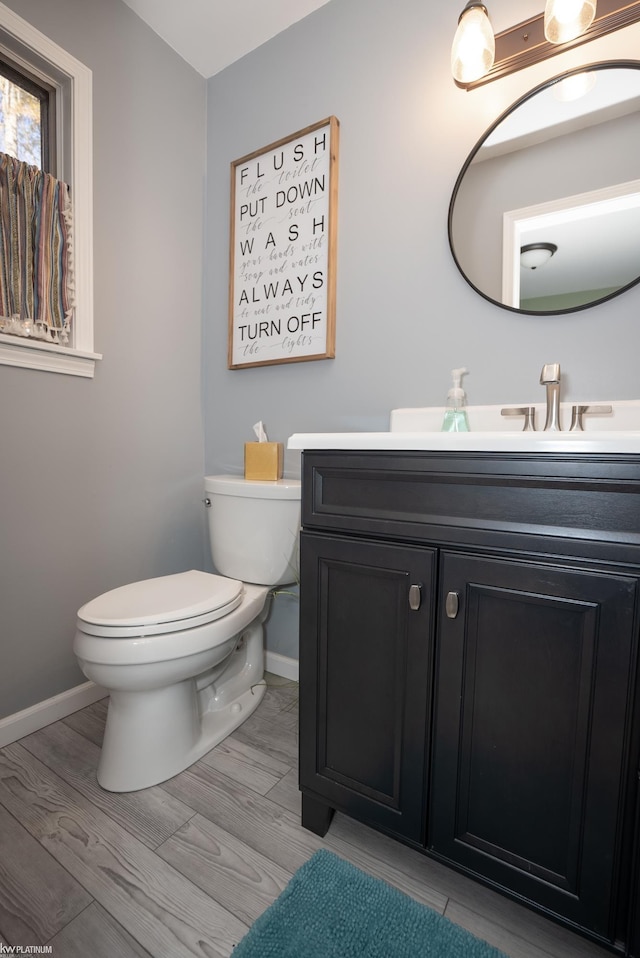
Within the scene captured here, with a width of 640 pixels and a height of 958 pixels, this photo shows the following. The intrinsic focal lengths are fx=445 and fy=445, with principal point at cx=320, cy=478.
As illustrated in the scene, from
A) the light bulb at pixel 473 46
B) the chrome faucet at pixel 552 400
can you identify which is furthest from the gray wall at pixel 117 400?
the chrome faucet at pixel 552 400

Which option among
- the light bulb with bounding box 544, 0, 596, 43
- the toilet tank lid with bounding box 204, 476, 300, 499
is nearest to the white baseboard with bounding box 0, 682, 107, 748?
the toilet tank lid with bounding box 204, 476, 300, 499

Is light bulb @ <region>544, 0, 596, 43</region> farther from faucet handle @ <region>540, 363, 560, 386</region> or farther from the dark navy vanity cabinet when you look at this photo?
the dark navy vanity cabinet

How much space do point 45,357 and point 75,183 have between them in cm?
56

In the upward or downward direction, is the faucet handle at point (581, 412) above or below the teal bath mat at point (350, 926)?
above

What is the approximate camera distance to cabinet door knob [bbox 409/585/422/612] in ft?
2.68

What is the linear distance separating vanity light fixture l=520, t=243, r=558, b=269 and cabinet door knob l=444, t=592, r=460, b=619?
90cm

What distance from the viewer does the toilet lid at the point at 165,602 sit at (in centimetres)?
109

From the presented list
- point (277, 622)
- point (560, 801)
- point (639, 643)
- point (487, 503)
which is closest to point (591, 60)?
point (487, 503)

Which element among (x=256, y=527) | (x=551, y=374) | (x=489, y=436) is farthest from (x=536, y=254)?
(x=256, y=527)

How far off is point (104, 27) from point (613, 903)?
252 centimetres

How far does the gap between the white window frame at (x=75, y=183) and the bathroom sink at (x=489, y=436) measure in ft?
2.94

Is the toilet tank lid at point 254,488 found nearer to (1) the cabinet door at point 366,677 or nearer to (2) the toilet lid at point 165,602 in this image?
(2) the toilet lid at point 165,602

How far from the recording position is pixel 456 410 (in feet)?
3.91

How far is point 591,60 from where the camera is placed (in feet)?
3.53
